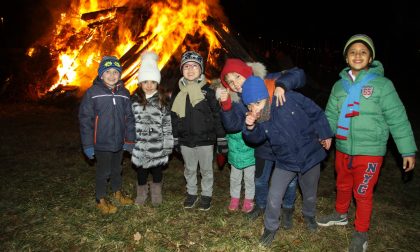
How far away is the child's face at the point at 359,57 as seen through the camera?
12.7 ft

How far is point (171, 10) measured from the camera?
32.5 feet

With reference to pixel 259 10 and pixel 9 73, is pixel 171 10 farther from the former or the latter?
pixel 259 10

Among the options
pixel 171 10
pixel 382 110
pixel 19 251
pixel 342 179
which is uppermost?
pixel 171 10

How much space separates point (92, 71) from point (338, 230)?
970 centimetres

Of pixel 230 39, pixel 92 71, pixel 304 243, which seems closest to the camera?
pixel 304 243

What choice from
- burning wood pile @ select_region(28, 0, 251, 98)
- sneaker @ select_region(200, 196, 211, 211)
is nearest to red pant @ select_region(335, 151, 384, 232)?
sneaker @ select_region(200, 196, 211, 211)

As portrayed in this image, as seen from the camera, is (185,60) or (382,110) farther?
(185,60)

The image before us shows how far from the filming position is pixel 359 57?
3869 mm

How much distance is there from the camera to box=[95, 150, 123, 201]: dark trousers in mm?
4719

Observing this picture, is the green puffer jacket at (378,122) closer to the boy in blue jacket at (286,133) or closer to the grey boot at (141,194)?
the boy in blue jacket at (286,133)

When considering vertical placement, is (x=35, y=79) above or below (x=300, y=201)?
above

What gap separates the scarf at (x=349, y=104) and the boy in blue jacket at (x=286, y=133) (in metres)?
0.25

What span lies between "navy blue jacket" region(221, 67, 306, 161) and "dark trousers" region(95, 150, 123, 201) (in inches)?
70.4

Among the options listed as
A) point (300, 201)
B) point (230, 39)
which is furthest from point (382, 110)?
point (230, 39)
